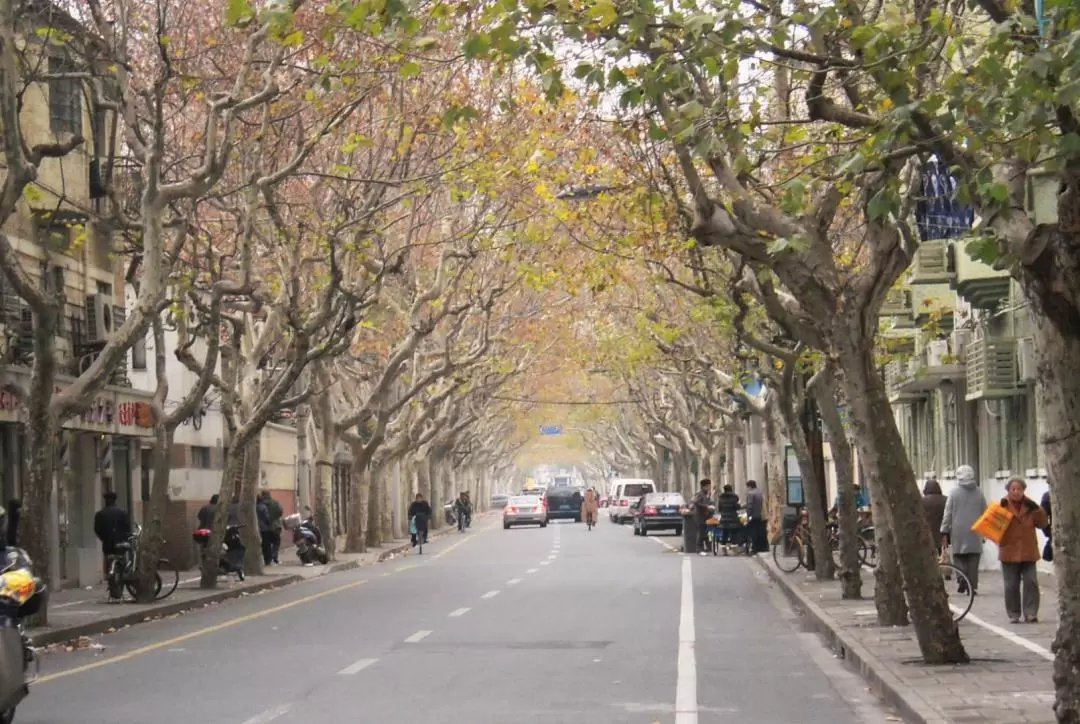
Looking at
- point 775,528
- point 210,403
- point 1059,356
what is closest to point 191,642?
point 1059,356

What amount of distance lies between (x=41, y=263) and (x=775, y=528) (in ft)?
54.1

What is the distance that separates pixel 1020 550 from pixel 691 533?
26.1 metres

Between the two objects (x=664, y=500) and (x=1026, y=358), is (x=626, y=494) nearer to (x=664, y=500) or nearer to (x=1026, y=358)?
(x=664, y=500)

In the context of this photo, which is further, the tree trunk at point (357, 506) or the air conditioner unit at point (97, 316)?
the tree trunk at point (357, 506)

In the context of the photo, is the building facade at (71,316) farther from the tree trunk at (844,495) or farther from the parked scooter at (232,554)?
the tree trunk at (844,495)

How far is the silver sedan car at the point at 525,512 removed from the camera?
75.8 metres

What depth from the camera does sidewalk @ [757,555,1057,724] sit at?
1225 centimetres

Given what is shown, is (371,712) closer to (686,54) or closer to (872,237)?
(686,54)

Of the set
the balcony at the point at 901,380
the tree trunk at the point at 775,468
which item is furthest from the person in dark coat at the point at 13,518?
the balcony at the point at 901,380

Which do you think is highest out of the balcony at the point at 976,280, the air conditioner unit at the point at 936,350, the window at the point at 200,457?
the balcony at the point at 976,280

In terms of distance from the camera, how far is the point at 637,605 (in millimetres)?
25625

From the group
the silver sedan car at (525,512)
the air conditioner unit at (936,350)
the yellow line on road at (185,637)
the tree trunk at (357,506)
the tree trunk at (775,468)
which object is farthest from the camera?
the silver sedan car at (525,512)

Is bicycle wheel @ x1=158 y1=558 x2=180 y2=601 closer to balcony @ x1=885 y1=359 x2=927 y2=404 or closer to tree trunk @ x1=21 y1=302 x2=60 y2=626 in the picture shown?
A: tree trunk @ x1=21 y1=302 x2=60 y2=626

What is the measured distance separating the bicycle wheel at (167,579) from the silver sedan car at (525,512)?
119 ft
